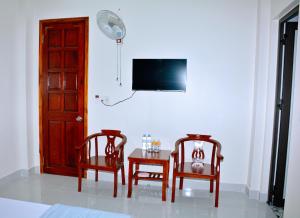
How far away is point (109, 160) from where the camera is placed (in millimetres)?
3217

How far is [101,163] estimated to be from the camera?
122 inches

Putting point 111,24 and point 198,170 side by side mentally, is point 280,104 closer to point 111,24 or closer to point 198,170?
point 198,170

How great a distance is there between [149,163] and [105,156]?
0.77 meters

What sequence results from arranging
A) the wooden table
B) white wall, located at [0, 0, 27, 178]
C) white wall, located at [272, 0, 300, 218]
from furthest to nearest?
white wall, located at [0, 0, 27, 178] < the wooden table < white wall, located at [272, 0, 300, 218]

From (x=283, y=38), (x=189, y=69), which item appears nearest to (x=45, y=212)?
(x=189, y=69)

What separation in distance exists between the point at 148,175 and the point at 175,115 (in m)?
0.94

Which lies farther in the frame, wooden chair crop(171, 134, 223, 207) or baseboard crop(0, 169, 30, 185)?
baseboard crop(0, 169, 30, 185)

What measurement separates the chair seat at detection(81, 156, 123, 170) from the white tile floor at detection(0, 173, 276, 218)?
40 centimetres

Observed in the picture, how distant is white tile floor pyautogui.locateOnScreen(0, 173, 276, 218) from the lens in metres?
2.71

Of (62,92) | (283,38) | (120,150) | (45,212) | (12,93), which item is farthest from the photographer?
(62,92)

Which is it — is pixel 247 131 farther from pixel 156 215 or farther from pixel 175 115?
pixel 156 215

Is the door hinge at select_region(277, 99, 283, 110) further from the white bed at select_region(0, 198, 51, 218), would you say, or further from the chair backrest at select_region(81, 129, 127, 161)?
the white bed at select_region(0, 198, 51, 218)

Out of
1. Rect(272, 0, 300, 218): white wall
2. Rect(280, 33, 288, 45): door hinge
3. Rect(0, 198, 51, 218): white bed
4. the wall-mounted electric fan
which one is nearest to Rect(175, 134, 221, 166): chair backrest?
Rect(272, 0, 300, 218): white wall

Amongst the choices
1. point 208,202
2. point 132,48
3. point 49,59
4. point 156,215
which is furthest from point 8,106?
point 208,202
